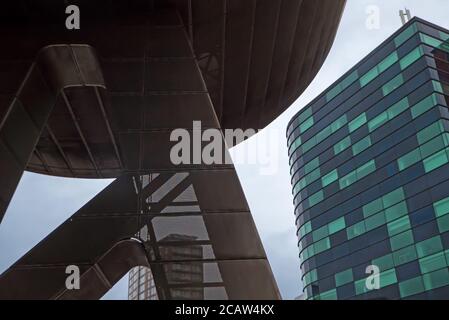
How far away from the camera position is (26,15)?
1031 cm

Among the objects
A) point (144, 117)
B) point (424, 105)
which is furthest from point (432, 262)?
point (144, 117)

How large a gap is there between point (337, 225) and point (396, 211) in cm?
976

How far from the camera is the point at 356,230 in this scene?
56906mm

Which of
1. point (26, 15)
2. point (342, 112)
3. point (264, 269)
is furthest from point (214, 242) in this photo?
point (342, 112)

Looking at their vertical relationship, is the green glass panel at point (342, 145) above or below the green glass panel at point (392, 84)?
below

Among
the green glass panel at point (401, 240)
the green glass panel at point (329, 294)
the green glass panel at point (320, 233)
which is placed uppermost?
the green glass panel at point (320, 233)

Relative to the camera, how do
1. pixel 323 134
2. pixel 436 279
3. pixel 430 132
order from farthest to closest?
1. pixel 323 134
2. pixel 430 132
3. pixel 436 279

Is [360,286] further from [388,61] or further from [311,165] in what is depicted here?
[388,61]

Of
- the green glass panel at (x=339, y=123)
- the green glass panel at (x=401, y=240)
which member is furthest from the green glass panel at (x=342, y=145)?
the green glass panel at (x=401, y=240)

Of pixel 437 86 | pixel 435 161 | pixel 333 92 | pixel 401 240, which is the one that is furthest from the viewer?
Result: pixel 333 92

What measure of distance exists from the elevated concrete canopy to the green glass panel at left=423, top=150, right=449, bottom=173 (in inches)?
1570

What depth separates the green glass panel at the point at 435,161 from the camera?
47.6 m

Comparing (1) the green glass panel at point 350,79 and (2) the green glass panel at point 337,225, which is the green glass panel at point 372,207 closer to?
(2) the green glass panel at point 337,225

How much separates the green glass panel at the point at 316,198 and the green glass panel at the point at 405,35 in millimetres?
22655
